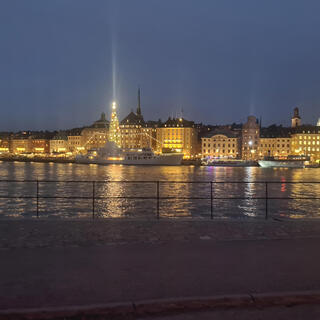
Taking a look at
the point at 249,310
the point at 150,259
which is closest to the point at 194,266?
the point at 150,259

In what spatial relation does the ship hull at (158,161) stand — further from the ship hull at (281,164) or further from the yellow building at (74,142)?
the yellow building at (74,142)

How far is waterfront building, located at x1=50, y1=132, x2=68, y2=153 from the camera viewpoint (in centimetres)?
18138

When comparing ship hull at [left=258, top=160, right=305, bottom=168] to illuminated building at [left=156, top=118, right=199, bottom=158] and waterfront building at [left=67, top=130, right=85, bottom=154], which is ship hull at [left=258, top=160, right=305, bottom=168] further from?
waterfront building at [left=67, top=130, right=85, bottom=154]

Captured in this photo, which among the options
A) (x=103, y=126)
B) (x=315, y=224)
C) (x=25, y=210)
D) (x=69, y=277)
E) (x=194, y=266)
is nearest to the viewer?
(x=69, y=277)

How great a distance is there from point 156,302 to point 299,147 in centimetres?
14236

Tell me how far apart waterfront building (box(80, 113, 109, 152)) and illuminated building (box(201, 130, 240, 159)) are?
141ft

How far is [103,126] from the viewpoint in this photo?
579 ft

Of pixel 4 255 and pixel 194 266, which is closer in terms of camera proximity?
pixel 194 266

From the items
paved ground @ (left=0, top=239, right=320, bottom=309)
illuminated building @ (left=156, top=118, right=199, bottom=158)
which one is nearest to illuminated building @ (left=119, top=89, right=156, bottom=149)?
illuminated building @ (left=156, top=118, right=199, bottom=158)

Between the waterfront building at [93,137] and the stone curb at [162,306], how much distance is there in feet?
531

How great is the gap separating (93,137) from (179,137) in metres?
39.5

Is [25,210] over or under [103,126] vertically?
under

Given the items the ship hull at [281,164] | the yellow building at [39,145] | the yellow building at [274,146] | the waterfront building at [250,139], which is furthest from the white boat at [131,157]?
the yellow building at [39,145]

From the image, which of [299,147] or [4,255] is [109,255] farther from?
[299,147]
